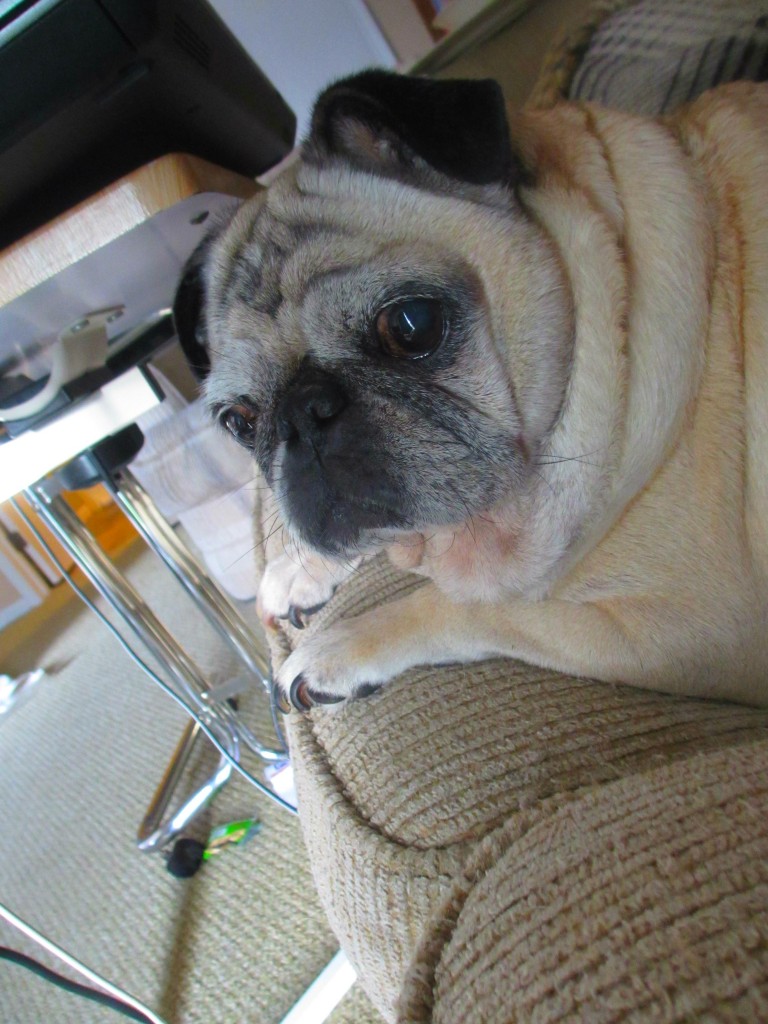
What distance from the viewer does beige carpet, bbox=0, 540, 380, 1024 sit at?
4.45 feet

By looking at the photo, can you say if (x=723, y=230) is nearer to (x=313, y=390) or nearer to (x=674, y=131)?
(x=674, y=131)

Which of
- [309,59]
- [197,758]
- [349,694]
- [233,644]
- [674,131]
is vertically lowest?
[197,758]

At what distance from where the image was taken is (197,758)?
207cm

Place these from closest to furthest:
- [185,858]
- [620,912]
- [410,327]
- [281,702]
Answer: [620,912]
[410,327]
[281,702]
[185,858]

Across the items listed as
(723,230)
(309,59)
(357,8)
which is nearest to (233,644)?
(723,230)

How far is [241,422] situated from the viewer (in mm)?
1092

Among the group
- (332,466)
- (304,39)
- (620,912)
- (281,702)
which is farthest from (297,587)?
(304,39)

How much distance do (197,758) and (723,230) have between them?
1994 mm

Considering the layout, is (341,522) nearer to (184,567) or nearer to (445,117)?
(445,117)

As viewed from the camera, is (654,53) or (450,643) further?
(654,53)

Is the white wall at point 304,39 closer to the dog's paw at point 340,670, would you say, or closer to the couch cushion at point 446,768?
the dog's paw at point 340,670

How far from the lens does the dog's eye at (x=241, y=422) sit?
105cm

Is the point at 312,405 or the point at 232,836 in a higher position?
the point at 312,405

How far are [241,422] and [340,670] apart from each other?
0.45 m
